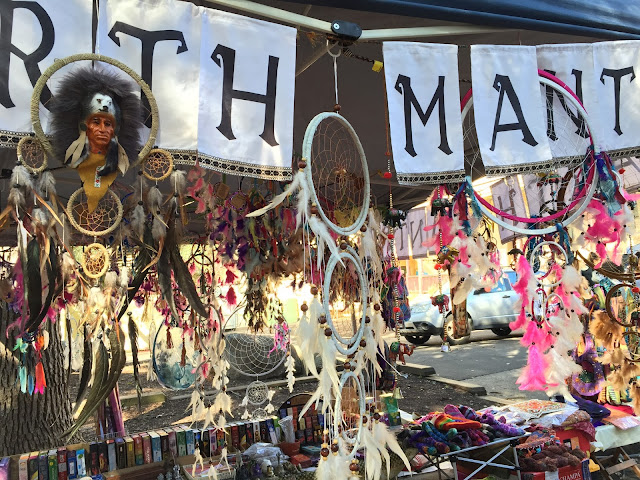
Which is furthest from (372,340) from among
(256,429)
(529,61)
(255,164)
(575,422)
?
(575,422)

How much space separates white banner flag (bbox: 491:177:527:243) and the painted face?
12.3ft

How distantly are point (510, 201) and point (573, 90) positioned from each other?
8.34 ft

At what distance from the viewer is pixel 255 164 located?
1.84m

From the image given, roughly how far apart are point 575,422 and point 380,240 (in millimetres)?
2176

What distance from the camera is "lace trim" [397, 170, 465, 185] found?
214 cm

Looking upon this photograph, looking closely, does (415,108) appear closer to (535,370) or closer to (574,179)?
(574,179)

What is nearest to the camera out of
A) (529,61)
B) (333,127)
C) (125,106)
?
(125,106)

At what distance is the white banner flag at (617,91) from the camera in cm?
248

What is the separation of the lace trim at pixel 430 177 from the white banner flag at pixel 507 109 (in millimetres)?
157

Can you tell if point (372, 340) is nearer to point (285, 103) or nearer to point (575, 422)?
point (285, 103)

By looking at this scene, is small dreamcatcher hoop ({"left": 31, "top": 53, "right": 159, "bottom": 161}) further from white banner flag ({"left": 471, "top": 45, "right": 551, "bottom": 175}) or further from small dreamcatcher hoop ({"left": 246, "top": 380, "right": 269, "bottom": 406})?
small dreamcatcher hoop ({"left": 246, "top": 380, "right": 269, "bottom": 406})

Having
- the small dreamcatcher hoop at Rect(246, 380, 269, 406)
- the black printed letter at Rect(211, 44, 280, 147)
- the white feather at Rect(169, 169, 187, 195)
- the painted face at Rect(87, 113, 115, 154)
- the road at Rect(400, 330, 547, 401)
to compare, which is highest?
the black printed letter at Rect(211, 44, 280, 147)

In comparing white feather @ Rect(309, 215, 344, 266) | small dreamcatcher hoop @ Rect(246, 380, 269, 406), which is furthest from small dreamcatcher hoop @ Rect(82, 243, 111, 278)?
small dreamcatcher hoop @ Rect(246, 380, 269, 406)

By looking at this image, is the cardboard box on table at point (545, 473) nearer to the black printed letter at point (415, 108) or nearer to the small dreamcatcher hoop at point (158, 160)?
the black printed letter at point (415, 108)
